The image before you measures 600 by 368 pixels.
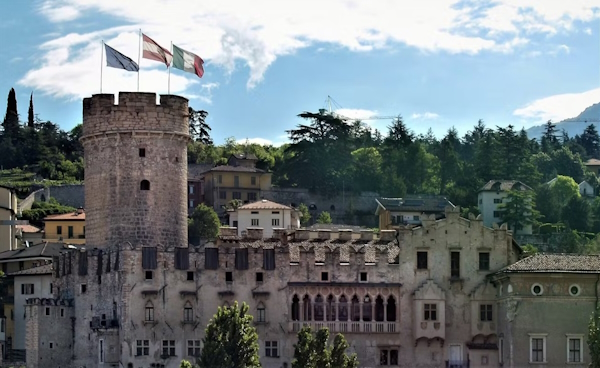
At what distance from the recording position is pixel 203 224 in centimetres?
14050

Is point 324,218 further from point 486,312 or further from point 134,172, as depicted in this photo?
point 486,312

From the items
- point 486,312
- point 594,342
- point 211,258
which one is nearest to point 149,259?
point 211,258

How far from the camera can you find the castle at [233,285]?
85.1 meters

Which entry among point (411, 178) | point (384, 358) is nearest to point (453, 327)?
point (384, 358)

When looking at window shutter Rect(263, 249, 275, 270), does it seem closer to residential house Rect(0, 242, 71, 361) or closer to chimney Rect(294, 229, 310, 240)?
chimney Rect(294, 229, 310, 240)

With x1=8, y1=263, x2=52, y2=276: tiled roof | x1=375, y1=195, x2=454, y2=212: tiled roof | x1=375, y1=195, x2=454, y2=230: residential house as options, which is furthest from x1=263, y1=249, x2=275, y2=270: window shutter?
x1=375, y1=195, x2=454, y2=212: tiled roof

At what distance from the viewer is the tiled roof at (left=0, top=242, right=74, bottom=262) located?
117 m

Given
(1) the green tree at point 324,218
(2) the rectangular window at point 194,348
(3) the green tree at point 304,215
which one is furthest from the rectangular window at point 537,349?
(3) the green tree at point 304,215

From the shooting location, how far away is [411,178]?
169 metres

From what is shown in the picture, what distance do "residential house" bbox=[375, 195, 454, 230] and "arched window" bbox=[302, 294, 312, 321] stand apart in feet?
177

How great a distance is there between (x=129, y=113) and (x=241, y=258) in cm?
1064

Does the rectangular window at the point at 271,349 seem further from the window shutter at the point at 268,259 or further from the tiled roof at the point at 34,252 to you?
the tiled roof at the point at 34,252

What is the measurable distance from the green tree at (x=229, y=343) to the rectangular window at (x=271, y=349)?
23.9ft

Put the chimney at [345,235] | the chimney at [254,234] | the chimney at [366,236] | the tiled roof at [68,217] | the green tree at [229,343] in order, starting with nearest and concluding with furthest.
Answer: the green tree at [229,343] → the chimney at [345,235] → the chimney at [366,236] → the chimney at [254,234] → the tiled roof at [68,217]
